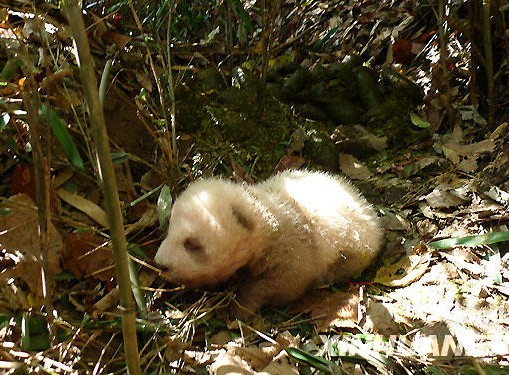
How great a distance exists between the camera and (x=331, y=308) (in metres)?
3.12

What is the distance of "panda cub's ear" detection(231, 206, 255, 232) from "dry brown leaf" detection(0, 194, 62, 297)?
1045mm

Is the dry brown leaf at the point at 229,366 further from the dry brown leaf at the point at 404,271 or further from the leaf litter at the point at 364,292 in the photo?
the dry brown leaf at the point at 404,271

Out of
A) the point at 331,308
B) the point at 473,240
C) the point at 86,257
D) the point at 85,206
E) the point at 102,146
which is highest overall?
the point at 102,146

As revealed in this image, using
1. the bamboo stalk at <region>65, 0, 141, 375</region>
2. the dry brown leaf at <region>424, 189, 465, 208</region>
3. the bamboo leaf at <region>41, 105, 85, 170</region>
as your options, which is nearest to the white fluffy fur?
the dry brown leaf at <region>424, 189, 465, 208</region>

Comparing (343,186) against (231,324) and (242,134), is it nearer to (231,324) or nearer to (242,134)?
(242,134)

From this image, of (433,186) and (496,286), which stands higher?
(433,186)

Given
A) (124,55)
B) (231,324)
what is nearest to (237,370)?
(231,324)

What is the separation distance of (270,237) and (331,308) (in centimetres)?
56

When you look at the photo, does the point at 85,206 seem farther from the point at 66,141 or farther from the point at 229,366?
the point at 229,366

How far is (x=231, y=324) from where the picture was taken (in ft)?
9.86

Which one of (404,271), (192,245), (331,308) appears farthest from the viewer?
(404,271)

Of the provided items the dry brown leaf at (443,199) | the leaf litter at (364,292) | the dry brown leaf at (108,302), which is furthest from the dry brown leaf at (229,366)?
the dry brown leaf at (443,199)

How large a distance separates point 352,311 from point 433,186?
1404mm

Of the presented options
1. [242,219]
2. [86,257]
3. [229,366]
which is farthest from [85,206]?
[229,366]
